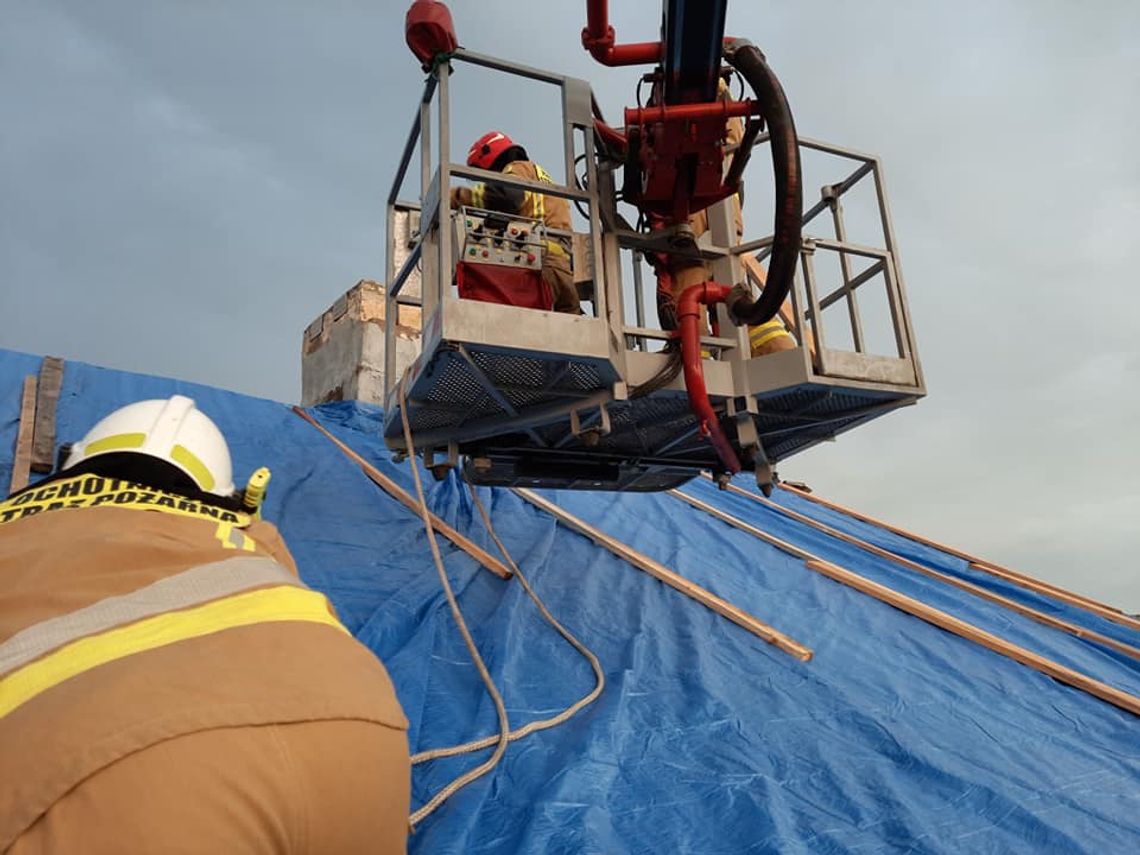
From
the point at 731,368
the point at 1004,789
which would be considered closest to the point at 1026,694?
the point at 1004,789

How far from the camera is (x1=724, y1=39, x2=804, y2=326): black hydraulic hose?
12.1ft

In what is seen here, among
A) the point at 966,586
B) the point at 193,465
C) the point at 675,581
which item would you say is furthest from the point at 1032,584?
the point at 193,465

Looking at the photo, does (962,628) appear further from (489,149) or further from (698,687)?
(489,149)

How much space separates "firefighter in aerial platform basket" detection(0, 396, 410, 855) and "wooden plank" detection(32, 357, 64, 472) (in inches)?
213

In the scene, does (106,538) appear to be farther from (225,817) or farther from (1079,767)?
(1079,767)

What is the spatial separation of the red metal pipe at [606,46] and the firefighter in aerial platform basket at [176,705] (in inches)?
130

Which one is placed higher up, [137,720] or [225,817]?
[137,720]

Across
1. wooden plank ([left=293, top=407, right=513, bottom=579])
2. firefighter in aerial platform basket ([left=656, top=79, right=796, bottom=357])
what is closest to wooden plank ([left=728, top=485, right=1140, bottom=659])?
firefighter in aerial platform basket ([left=656, top=79, right=796, bottom=357])

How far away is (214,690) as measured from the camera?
3.70ft

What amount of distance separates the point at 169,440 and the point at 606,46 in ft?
9.61

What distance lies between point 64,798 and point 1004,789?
4234 mm

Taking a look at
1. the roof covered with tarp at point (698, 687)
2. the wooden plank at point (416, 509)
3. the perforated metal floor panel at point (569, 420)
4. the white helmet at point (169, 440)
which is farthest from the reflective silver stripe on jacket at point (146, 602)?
the wooden plank at point (416, 509)

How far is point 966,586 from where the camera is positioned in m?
7.29

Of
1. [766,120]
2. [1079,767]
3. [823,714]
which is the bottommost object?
[1079,767]
